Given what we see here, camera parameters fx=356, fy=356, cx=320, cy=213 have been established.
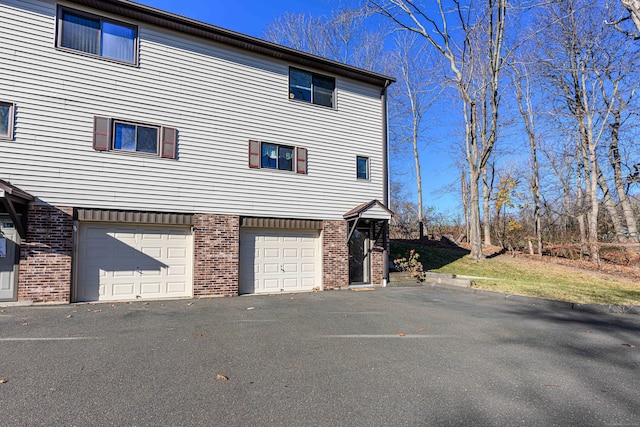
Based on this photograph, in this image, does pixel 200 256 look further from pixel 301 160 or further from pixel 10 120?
pixel 10 120

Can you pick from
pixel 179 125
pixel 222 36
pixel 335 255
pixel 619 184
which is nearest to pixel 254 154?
pixel 179 125

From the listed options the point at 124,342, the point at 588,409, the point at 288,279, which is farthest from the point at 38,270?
the point at 588,409

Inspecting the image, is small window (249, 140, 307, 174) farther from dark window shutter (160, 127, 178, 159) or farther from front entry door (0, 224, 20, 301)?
front entry door (0, 224, 20, 301)

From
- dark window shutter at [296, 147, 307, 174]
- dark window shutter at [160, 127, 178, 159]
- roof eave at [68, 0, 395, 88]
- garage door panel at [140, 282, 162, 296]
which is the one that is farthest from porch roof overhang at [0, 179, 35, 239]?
dark window shutter at [296, 147, 307, 174]

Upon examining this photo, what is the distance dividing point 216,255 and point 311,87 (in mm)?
6686

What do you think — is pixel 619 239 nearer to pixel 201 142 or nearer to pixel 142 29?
pixel 201 142

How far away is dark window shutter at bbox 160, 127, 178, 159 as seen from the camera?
32.8 ft

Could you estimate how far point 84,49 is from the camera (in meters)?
9.37

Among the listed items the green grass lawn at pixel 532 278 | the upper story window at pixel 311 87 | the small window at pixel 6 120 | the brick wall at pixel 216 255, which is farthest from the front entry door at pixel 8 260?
the green grass lawn at pixel 532 278

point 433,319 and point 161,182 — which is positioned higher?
point 161,182

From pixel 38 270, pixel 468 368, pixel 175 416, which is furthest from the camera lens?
pixel 38 270

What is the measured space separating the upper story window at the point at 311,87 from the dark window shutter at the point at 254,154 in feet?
7.28

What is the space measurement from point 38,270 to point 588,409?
415 inches

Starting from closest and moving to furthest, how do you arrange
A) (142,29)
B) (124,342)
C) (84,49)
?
(124,342) < (84,49) < (142,29)
